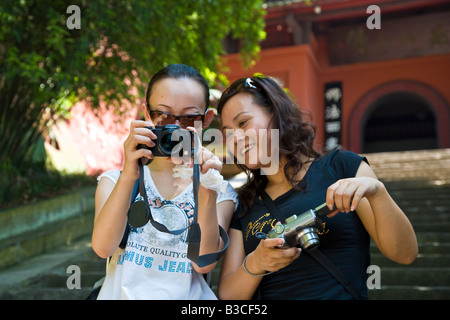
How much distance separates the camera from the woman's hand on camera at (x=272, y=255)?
1.34 m

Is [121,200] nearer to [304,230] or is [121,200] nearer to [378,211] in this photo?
[304,230]

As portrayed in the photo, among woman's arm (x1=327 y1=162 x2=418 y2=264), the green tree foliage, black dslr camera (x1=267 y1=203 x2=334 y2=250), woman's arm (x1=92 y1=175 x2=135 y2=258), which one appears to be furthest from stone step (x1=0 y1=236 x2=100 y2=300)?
woman's arm (x1=327 y1=162 x2=418 y2=264)

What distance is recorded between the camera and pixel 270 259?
1385 mm

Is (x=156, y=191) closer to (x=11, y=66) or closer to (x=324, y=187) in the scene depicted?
(x=324, y=187)

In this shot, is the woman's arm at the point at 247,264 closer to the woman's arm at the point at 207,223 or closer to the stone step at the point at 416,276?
the woman's arm at the point at 207,223

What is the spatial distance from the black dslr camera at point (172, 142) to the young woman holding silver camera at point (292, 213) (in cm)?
37

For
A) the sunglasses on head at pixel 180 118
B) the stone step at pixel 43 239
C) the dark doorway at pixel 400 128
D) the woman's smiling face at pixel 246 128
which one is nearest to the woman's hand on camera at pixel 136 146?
the sunglasses on head at pixel 180 118

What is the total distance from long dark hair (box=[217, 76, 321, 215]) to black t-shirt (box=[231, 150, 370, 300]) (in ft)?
0.23

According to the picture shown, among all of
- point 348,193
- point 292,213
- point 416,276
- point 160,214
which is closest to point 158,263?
point 160,214

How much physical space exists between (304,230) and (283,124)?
1.74ft

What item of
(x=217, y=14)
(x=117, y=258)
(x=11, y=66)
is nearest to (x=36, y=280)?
(x=11, y=66)

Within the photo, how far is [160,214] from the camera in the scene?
150cm

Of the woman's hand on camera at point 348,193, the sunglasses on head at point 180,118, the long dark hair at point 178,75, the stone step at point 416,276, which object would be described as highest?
the long dark hair at point 178,75

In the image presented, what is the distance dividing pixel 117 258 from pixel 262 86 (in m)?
0.87
